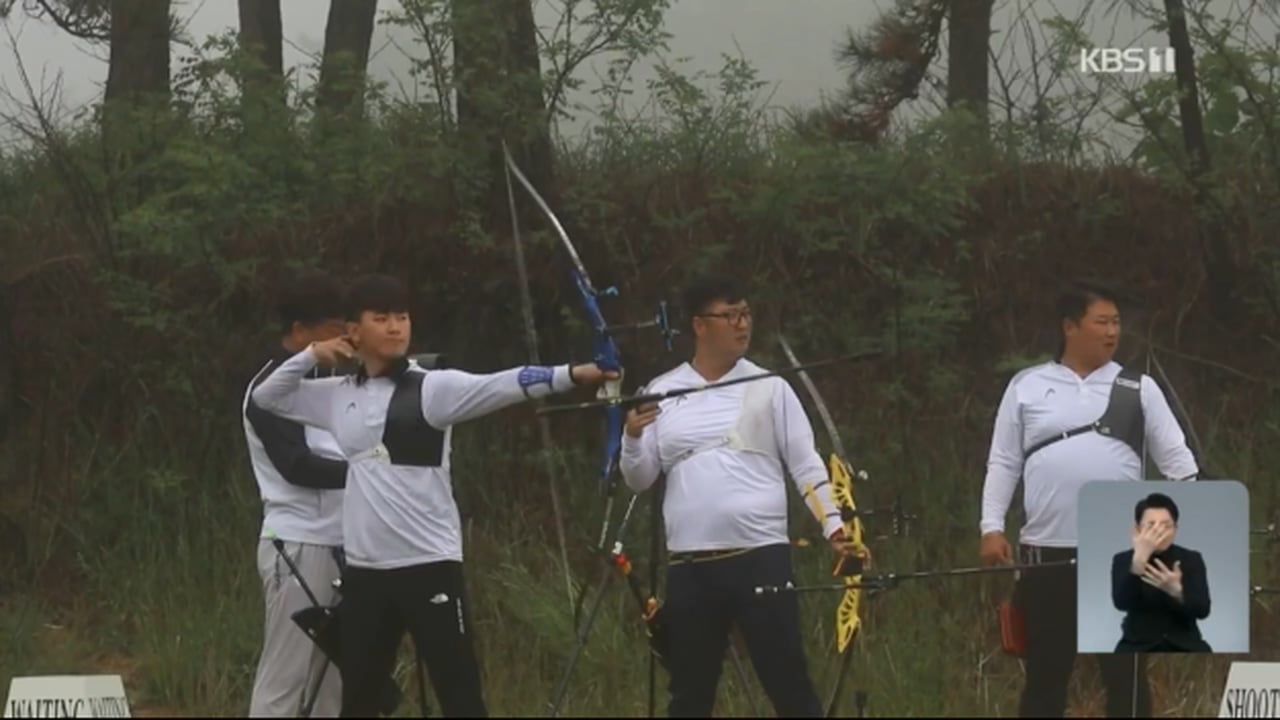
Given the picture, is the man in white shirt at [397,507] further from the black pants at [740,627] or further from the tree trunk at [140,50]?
the tree trunk at [140,50]

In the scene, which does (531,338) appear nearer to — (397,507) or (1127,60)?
(1127,60)

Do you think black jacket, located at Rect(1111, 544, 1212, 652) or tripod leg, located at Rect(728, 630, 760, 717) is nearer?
black jacket, located at Rect(1111, 544, 1212, 652)

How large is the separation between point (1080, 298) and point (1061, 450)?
466mm

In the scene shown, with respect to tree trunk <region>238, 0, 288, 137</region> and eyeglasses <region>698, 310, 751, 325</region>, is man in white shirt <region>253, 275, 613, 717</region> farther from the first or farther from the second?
tree trunk <region>238, 0, 288, 137</region>

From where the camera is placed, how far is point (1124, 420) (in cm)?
653

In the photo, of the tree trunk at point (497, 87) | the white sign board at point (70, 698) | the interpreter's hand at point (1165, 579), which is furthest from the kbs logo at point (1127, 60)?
the white sign board at point (70, 698)

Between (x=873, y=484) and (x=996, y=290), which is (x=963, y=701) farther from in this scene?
(x=996, y=290)

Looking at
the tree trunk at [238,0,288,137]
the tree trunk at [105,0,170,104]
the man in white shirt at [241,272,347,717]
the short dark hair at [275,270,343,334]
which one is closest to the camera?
the man in white shirt at [241,272,347,717]

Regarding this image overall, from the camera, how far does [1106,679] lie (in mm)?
6359

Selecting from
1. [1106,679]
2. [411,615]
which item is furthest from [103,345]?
[1106,679]

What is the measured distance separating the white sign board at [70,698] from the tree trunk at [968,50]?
660 centimetres

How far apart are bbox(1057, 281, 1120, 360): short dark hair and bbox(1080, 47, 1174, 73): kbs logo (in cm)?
438

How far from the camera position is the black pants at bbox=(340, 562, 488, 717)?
604cm

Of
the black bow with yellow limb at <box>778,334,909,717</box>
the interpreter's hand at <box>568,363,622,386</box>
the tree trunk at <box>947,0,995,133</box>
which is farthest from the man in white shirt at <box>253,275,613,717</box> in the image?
the tree trunk at <box>947,0,995,133</box>
